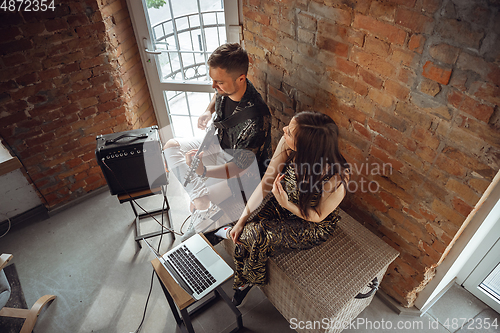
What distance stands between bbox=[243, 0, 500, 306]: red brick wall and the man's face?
342 mm

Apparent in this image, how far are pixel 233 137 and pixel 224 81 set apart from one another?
0.36 m

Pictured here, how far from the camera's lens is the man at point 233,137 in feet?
6.11

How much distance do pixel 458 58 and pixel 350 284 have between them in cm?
113

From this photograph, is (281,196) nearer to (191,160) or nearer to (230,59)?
(191,160)

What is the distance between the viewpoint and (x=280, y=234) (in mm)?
1652

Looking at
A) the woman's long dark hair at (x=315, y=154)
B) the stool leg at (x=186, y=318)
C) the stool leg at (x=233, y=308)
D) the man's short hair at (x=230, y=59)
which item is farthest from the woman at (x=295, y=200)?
the man's short hair at (x=230, y=59)

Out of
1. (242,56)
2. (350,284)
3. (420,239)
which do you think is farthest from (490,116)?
(242,56)

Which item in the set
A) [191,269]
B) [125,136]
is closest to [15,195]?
[125,136]

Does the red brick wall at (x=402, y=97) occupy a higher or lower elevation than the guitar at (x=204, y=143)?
higher

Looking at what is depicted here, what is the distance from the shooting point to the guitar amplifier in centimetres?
191

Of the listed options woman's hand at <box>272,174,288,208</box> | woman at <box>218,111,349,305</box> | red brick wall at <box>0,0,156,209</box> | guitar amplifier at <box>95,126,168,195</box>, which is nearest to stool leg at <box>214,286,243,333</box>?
woman at <box>218,111,349,305</box>

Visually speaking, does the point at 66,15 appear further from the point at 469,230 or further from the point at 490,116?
the point at 469,230

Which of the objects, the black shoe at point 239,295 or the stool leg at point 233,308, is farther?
the black shoe at point 239,295

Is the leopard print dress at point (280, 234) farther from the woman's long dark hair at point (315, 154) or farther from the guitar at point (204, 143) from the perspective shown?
the guitar at point (204, 143)
